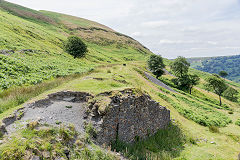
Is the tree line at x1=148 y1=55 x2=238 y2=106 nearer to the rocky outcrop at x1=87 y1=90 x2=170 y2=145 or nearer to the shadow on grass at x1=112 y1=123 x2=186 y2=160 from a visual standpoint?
the shadow on grass at x1=112 y1=123 x2=186 y2=160

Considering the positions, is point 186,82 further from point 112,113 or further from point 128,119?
point 112,113

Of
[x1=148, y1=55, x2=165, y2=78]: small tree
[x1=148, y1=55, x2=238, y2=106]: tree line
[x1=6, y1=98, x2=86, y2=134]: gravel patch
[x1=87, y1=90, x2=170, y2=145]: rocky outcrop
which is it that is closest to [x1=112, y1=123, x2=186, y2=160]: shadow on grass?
Result: [x1=87, y1=90, x2=170, y2=145]: rocky outcrop

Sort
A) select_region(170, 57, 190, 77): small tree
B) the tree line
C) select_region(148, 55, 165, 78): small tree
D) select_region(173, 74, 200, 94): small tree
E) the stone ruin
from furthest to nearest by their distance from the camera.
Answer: select_region(170, 57, 190, 77): small tree < select_region(148, 55, 165, 78): small tree < select_region(173, 74, 200, 94): small tree < the tree line < the stone ruin

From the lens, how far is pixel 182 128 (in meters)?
19.0

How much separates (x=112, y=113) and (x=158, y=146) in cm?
600

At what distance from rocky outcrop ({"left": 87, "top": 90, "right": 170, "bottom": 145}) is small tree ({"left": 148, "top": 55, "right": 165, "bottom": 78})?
50.6 metres

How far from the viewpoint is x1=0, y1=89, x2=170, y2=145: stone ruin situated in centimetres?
1099

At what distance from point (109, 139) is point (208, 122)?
21391 mm

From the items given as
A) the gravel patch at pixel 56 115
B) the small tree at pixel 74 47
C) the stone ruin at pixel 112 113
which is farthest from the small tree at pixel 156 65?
the gravel patch at pixel 56 115

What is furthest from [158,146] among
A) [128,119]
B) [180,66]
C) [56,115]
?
[180,66]

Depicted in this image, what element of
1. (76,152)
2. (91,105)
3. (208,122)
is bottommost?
(208,122)

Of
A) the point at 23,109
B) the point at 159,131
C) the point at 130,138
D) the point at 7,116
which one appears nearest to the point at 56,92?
the point at 23,109

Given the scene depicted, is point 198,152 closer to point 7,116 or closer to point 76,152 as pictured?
point 76,152

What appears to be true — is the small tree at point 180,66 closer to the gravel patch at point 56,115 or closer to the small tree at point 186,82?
the small tree at point 186,82
